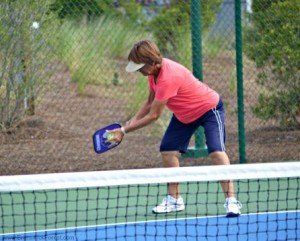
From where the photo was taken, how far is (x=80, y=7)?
9273 mm

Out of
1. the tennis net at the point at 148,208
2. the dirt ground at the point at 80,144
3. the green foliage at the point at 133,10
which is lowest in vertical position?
the tennis net at the point at 148,208

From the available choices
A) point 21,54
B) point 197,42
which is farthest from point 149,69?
point 21,54

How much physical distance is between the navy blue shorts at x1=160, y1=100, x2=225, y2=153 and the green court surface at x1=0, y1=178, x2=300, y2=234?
1.74 ft

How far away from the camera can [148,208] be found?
269 inches

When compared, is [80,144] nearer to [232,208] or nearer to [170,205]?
[170,205]

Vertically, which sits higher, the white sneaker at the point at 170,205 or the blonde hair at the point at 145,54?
the blonde hair at the point at 145,54

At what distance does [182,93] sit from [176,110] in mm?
165

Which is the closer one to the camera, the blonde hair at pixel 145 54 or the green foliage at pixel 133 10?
the blonde hair at pixel 145 54

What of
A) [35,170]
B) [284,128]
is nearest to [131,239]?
[35,170]

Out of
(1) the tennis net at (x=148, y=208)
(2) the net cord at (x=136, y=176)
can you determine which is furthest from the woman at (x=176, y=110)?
(2) the net cord at (x=136, y=176)

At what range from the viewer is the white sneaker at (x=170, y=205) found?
6.64 m

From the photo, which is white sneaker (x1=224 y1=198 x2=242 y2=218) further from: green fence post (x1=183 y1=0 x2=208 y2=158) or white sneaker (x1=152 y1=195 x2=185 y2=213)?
green fence post (x1=183 y1=0 x2=208 y2=158)

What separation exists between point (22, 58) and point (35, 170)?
3.92ft

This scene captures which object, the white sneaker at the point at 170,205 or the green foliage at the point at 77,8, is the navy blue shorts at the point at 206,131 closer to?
the white sneaker at the point at 170,205
